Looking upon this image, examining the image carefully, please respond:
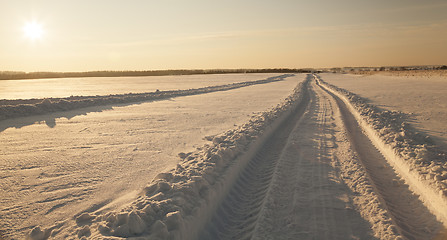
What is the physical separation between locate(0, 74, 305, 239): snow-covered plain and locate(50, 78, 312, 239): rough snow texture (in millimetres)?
373

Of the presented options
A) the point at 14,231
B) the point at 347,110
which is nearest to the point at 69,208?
the point at 14,231

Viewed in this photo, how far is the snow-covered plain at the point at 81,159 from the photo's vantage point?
350 cm

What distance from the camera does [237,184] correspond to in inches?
170

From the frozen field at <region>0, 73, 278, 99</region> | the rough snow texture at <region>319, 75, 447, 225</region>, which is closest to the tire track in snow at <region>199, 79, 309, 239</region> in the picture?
the rough snow texture at <region>319, 75, 447, 225</region>

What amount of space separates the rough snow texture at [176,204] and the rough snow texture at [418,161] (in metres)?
2.86

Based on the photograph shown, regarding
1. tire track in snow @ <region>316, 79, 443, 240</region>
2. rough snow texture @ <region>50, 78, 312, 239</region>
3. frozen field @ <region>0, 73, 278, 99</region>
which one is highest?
frozen field @ <region>0, 73, 278, 99</region>

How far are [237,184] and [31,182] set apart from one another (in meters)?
3.42

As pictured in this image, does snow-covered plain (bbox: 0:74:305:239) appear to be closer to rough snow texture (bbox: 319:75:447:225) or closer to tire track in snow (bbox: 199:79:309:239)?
tire track in snow (bbox: 199:79:309:239)

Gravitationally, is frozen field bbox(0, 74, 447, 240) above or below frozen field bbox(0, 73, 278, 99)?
below

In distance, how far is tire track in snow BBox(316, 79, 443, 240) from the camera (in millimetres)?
3041

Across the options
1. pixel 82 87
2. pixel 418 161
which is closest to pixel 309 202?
pixel 418 161

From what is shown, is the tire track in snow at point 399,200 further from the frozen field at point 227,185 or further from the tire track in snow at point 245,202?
the tire track in snow at point 245,202

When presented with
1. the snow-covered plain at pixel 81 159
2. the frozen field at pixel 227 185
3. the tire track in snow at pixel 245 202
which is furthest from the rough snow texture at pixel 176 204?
the snow-covered plain at pixel 81 159

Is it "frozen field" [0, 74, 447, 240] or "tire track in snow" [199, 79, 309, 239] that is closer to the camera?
"frozen field" [0, 74, 447, 240]
